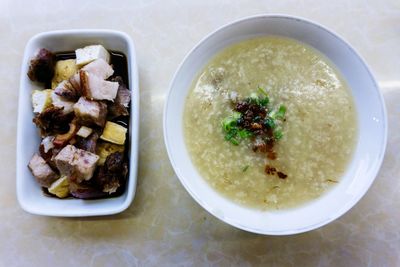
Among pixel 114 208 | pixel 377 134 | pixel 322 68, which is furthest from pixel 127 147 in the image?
pixel 377 134

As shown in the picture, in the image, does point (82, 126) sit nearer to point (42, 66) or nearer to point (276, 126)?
point (42, 66)

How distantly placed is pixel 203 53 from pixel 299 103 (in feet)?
1.34

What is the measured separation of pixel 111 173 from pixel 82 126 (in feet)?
0.73

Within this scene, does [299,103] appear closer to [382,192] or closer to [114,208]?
[382,192]

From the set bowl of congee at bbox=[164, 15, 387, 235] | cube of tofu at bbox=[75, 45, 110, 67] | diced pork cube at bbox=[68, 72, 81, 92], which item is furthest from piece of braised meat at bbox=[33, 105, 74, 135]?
bowl of congee at bbox=[164, 15, 387, 235]

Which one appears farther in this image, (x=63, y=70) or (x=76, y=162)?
(x=63, y=70)

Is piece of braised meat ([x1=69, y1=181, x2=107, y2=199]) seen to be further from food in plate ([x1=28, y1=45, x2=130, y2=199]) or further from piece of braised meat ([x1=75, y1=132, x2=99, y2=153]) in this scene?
piece of braised meat ([x1=75, y1=132, x2=99, y2=153])

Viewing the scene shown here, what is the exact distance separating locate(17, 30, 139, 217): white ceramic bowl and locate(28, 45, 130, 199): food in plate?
3 cm

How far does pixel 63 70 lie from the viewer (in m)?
1.76

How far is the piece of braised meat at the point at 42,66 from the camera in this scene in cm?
169

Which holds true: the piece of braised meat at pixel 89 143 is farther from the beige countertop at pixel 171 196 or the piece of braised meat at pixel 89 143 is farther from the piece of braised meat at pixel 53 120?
the beige countertop at pixel 171 196

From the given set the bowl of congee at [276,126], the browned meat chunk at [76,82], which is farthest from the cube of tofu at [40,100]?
the bowl of congee at [276,126]

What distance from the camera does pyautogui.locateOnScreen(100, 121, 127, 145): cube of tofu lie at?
5.45 feet

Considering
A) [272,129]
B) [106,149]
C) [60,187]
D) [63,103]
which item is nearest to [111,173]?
[106,149]
